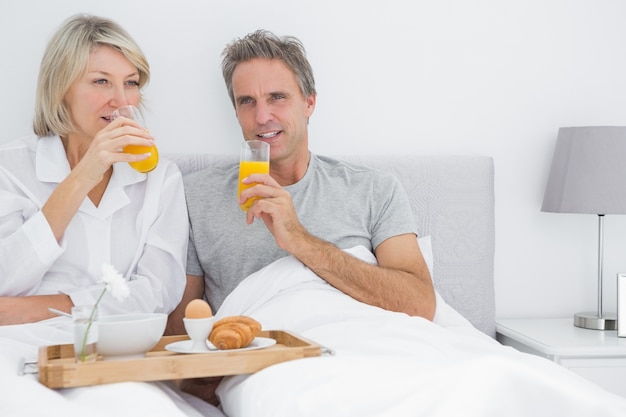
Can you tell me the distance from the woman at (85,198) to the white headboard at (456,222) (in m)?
0.76

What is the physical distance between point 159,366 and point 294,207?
88 cm

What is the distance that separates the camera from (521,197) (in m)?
2.68

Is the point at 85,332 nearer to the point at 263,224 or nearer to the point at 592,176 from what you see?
the point at 263,224

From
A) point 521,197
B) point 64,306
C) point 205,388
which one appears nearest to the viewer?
point 205,388

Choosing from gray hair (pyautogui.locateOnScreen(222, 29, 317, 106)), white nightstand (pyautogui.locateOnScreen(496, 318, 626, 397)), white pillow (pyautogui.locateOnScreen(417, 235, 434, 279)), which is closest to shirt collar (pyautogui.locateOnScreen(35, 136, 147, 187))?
gray hair (pyautogui.locateOnScreen(222, 29, 317, 106))

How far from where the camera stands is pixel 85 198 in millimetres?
1913

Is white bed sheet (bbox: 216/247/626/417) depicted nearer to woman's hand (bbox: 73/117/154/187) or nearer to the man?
the man

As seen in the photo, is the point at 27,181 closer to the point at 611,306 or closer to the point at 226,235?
the point at 226,235

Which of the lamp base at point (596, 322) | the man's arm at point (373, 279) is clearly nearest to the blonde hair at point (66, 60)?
the man's arm at point (373, 279)

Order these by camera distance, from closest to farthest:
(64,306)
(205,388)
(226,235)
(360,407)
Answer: (360,407)
(205,388)
(64,306)
(226,235)

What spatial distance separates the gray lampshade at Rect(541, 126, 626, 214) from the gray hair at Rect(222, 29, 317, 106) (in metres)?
0.92

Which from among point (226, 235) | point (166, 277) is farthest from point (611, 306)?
point (166, 277)

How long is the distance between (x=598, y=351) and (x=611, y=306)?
23.9 inches

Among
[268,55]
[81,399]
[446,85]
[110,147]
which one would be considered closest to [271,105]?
[268,55]
